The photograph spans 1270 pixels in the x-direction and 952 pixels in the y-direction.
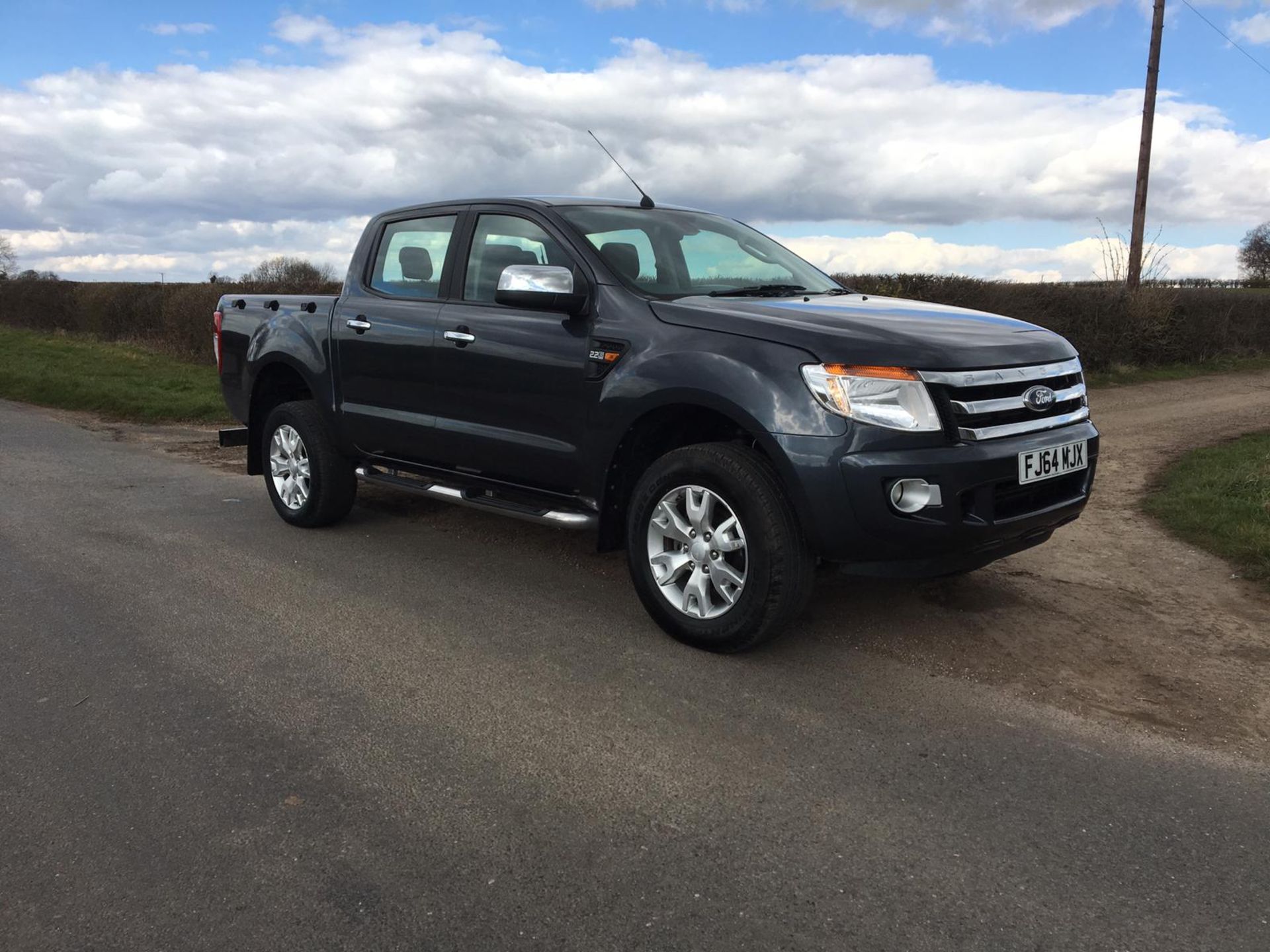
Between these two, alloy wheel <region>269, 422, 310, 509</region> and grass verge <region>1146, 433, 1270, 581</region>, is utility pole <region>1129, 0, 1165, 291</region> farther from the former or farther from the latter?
alloy wheel <region>269, 422, 310, 509</region>

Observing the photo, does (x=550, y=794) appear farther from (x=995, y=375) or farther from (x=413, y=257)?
(x=413, y=257)

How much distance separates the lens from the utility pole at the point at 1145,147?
18094 millimetres

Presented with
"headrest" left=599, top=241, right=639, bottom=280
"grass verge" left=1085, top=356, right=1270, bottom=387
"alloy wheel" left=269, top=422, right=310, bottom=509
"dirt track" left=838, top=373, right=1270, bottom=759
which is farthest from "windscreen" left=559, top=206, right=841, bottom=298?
"grass verge" left=1085, top=356, right=1270, bottom=387

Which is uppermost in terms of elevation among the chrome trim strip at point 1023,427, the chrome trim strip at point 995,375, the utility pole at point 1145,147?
the utility pole at point 1145,147

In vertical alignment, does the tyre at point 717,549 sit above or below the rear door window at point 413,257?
below

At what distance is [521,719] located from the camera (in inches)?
142

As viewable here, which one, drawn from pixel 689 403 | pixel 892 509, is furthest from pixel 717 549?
pixel 892 509

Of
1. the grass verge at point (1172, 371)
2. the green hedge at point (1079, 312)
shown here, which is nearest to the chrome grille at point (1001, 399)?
the green hedge at point (1079, 312)

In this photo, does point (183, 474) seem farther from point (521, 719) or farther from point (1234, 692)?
point (1234, 692)

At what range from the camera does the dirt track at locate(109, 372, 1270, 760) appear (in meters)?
3.87

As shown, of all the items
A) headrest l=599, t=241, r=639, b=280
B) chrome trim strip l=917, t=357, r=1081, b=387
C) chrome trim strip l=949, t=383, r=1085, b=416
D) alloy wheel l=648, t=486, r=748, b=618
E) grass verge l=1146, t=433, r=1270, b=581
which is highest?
headrest l=599, t=241, r=639, b=280

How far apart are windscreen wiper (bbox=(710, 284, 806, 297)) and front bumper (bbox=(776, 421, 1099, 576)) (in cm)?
118

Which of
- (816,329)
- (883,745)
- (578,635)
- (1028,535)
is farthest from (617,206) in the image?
(883,745)

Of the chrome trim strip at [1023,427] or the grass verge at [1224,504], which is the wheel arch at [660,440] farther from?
the grass verge at [1224,504]
